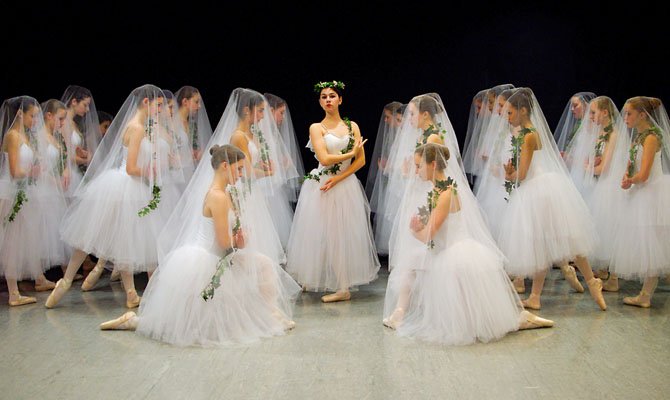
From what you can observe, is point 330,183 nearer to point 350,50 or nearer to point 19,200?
point 350,50

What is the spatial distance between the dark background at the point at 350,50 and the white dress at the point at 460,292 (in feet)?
9.11

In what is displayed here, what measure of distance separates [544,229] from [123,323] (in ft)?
8.52

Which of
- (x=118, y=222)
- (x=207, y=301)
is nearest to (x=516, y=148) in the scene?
(x=207, y=301)

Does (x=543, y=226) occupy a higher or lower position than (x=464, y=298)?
higher

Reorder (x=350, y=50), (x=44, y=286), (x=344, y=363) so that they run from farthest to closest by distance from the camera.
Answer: (x=350, y=50), (x=44, y=286), (x=344, y=363)

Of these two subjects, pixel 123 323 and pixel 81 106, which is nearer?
pixel 123 323

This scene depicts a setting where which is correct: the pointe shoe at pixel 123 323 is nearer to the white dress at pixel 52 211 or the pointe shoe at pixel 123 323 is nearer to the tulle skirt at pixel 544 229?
the white dress at pixel 52 211

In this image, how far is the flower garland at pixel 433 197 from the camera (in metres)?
4.07

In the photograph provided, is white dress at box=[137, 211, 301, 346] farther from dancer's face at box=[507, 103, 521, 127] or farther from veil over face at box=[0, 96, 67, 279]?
dancer's face at box=[507, 103, 521, 127]

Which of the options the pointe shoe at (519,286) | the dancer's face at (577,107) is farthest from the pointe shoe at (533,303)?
the dancer's face at (577,107)

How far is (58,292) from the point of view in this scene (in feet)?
15.6

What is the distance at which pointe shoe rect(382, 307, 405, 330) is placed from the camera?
13.9 ft

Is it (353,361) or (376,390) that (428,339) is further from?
(376,390)

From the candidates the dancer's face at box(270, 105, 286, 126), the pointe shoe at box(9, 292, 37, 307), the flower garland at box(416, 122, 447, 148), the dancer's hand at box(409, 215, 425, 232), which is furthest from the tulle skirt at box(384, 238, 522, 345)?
the pointe shoe at box(9, 292, 37, 307)
